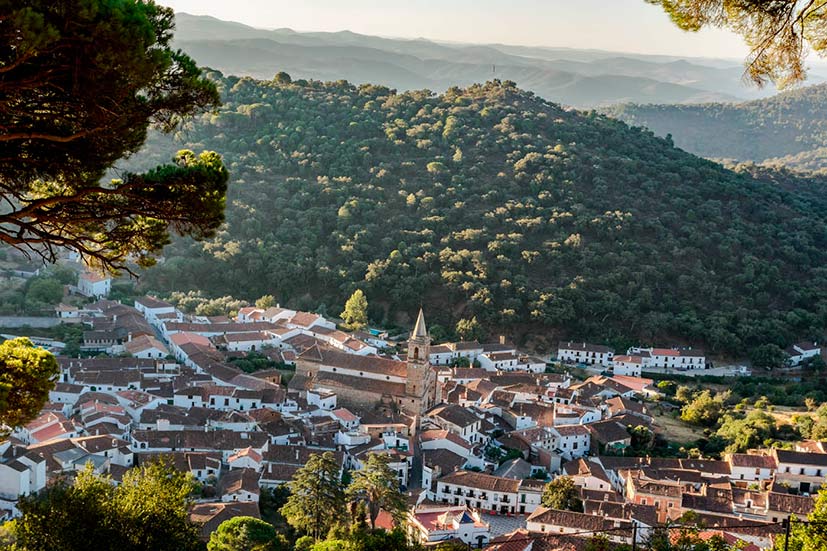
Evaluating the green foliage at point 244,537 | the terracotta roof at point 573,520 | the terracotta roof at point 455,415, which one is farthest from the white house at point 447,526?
the terracotta roof at point 455,415

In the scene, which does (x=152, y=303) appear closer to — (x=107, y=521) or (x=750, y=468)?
(x=750, y=468)

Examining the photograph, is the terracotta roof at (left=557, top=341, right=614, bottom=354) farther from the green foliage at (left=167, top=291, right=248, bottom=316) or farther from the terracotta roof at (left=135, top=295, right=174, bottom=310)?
the terracotta roof at (left=135, top=295, right=174, bottom=310)

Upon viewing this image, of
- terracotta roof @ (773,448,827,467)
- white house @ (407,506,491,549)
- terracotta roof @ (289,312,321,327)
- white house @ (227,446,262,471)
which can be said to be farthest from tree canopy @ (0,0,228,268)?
terracotta roof @ (289,312,321,327)

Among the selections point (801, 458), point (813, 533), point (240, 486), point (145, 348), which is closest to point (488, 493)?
point (240, 486)

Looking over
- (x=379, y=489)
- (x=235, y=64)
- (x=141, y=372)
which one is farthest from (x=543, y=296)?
(x=235, y=64)

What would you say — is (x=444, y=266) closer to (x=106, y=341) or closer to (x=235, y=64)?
(x=106, y=341)

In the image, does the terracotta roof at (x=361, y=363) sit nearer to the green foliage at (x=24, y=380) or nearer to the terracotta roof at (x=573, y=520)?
the terracotta roof at (x=573, y=520)
